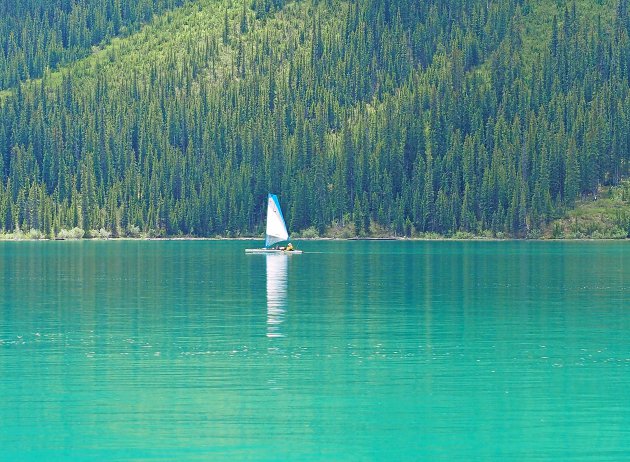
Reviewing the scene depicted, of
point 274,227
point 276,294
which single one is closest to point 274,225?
point 274,227

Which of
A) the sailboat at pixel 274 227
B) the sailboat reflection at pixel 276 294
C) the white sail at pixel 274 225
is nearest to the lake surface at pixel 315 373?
the sailboat reflection at pixel 276 294

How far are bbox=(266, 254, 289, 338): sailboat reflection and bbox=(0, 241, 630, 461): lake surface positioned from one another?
1.03ft

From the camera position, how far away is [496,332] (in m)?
64.2

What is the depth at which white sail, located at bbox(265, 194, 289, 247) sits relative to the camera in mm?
176000

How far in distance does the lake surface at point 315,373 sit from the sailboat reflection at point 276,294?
31 cm

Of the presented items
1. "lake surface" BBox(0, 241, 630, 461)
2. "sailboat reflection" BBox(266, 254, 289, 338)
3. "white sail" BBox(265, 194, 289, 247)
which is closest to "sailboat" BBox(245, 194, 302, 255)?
"white sail" BBox(265, 194, 289, 247)

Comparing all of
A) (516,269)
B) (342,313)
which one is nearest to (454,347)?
(342,313)

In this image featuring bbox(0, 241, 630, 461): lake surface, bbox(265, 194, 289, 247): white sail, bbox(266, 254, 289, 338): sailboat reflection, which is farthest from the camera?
bbox(265, 194, 289, 247): white sail

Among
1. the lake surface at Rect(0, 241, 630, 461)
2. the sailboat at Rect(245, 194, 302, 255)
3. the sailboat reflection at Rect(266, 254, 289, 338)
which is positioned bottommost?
the lake surface at Rect(0, 241, 630, 461)

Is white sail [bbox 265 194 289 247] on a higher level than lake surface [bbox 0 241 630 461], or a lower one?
higher

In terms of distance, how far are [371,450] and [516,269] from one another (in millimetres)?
94702

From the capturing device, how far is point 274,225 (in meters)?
179

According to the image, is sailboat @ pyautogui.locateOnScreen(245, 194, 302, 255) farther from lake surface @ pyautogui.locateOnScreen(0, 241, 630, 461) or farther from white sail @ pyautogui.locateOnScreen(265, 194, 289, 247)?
lake surface @ pyautogui.locateOnScreen(0, 241, 630, 461)

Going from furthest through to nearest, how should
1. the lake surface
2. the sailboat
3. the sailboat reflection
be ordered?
the sailboat, the sailboat reflection, the lake surface
